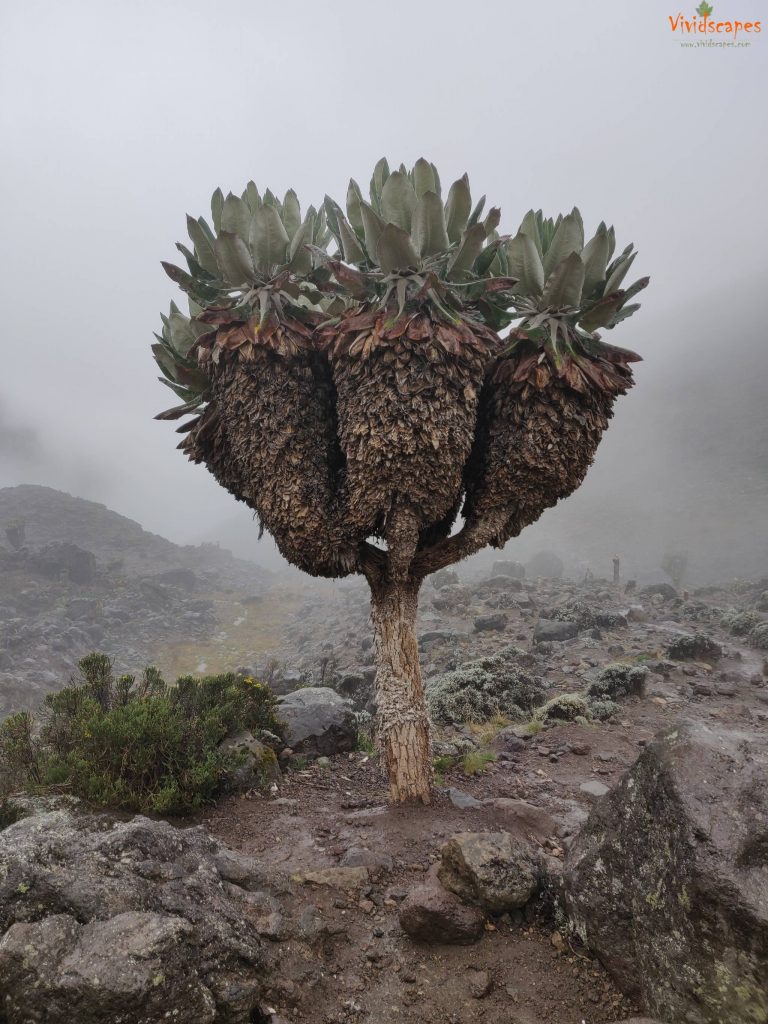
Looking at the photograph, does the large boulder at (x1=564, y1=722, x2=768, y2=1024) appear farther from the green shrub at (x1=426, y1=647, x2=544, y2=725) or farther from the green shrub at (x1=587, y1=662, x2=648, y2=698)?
the green shrub at (x1=587, y1=662, x2=648, y2=698)

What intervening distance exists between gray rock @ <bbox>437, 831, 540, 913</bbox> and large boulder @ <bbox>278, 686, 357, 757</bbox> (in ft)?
14.4

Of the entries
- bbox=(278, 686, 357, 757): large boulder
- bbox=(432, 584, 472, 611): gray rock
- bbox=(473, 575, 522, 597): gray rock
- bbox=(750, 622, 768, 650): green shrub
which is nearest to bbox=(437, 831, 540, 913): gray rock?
bbox=(278, 686, 357, 757): large boulder

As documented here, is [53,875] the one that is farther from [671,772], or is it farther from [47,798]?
[671,772]

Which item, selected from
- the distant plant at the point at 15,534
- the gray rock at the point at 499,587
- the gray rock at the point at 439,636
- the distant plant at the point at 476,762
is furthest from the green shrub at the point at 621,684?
the distant plant at the point at 15,534

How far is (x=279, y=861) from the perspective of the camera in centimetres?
457

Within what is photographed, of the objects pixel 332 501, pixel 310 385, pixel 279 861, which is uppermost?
pixel 310 385

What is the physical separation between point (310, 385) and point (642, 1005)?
4839mm

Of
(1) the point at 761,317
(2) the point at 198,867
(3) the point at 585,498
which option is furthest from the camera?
(1) the point at 761,317

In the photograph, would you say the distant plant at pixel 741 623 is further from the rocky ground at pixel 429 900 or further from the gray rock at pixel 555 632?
the rocky ground at pixel 429 900

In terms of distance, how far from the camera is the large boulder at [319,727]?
25.6 ft

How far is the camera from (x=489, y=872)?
3.61m

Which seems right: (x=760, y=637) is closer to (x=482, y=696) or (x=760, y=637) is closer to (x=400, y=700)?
(x=482, y=696)

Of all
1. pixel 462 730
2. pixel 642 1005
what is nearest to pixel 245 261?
pixel 642 1005

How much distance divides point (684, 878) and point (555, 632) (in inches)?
676
